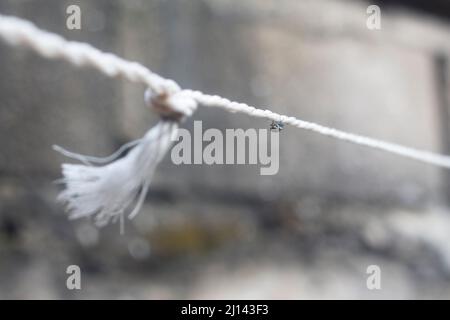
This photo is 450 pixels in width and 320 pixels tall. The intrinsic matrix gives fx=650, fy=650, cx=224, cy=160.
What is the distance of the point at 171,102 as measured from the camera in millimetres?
391

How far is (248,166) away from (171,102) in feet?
1.60

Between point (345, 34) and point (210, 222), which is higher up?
point (345, 34)

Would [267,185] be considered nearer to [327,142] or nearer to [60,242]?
[327,142]

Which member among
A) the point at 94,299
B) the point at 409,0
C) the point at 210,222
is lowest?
the point at 94,299

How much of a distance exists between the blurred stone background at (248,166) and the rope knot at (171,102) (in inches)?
15.6

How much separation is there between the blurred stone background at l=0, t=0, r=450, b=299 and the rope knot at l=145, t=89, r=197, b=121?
0.40 m

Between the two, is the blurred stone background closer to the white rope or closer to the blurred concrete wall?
the blurred concrete wall

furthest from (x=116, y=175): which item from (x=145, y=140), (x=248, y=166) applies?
(x=248, y=166)

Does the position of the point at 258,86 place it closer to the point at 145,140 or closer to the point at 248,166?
the point at 248,166

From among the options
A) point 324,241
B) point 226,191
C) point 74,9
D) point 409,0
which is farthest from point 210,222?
point 409,0

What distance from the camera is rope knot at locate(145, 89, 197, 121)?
1.28 ft

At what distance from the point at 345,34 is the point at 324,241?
1.05 ft

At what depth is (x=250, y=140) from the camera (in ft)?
2.72

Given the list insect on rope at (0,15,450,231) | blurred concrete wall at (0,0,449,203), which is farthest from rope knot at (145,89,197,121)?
blurred concrete wall at (0,0,449,203)
